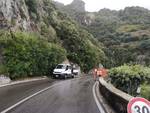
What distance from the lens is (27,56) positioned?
39938mm

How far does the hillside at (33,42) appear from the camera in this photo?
3734 centimetres

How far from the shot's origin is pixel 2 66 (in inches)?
1383

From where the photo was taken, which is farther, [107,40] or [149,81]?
[107,40]

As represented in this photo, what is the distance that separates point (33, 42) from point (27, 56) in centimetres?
307

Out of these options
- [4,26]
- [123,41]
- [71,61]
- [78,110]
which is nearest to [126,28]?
[123,41]

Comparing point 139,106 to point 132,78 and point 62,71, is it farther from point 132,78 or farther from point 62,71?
point 62,71

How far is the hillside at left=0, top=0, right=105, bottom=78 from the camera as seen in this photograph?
37.3 m

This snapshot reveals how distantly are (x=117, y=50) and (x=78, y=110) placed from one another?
91310 mm

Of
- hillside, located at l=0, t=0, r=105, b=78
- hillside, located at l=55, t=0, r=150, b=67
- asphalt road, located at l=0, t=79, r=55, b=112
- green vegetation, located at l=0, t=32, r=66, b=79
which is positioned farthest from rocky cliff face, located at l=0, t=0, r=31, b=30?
hillside, located at l=55, t=0, r=150, b=67

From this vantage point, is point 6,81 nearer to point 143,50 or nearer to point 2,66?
point 2,66

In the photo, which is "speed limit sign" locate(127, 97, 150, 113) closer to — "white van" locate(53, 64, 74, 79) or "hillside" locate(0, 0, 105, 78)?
"hillside" locate(0, 0, 105, 78)

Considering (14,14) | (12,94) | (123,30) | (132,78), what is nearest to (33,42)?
(14,14)

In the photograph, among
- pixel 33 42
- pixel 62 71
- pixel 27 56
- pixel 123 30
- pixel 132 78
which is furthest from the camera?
pixel 123 30

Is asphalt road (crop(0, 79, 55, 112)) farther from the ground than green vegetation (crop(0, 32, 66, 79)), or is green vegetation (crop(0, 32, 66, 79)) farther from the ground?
green vegetation (crop(0, 32, 66, 79))
